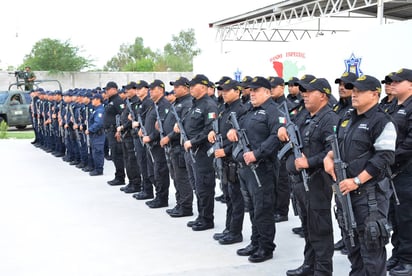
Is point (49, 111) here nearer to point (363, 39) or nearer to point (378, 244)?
point (363, 39)

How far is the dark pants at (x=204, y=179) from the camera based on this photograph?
7.20m

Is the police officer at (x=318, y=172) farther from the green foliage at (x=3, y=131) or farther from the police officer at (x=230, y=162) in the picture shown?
the green foliage at (x=3, y=131)

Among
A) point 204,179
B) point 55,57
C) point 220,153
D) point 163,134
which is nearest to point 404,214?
point 220,153

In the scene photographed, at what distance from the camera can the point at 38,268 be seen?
5.88 m

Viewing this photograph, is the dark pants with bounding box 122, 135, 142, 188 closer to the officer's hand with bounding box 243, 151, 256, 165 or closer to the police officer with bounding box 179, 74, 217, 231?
the police officer with bounding box 179, 74, 217, 231

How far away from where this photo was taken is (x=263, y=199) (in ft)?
18.9

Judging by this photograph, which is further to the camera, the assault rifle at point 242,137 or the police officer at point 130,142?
the police officer at point 130,142

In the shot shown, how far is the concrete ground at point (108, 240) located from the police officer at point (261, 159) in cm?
31

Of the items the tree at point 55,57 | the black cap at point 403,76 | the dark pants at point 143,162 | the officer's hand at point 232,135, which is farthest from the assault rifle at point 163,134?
the tree at point 55,57

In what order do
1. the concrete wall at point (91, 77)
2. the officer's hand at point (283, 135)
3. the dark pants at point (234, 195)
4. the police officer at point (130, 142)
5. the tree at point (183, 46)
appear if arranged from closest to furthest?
the officer's hand at point (283, 135) < the dark pants at point (234, 195) < the police officer at point (130, 142) < the concrete wall at point (91, 77) < the tree at point (183, 46)

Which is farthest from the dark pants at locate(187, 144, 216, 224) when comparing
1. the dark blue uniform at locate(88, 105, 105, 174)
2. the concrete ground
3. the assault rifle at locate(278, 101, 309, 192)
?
the dark blue uniform at locate(88, 105, 105, 174)

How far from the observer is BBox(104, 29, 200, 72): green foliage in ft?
224

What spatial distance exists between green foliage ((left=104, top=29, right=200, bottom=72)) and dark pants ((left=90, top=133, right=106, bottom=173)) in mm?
54198

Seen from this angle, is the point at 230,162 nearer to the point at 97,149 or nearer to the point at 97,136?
the point at 97,136
